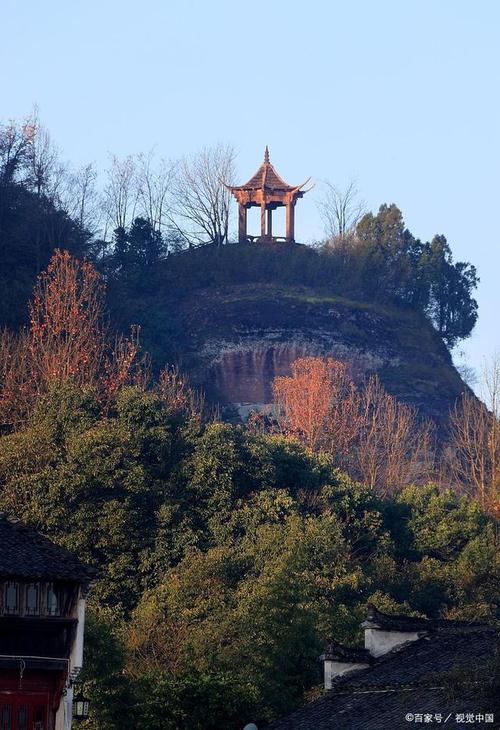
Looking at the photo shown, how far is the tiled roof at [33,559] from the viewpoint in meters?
25.8

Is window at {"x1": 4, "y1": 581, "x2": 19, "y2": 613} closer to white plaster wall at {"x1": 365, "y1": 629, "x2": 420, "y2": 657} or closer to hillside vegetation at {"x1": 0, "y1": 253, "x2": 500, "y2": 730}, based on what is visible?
hillside vegetation at {"x1": 0, "y1": 253, "x2": 500, "y2": 730}

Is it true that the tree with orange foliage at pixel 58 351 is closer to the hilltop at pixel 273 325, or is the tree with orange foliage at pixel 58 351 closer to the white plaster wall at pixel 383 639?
the hilltop at pixel 273 325

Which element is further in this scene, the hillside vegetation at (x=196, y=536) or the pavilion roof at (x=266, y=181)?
the pavilion roof at (x=266, y=181)

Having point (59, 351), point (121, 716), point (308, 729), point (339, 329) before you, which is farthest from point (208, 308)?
point (308, 729)

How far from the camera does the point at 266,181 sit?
76.9 meters

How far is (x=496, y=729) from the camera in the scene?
74.3ft

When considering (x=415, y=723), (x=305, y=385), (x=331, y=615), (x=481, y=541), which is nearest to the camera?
(x=415, y=723)

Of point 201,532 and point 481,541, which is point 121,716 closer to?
point 201,532

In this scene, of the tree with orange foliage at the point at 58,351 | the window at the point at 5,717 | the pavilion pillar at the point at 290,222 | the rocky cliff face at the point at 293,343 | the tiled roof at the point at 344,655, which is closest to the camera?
the window at the point at 5,717

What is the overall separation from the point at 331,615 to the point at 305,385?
2273cm

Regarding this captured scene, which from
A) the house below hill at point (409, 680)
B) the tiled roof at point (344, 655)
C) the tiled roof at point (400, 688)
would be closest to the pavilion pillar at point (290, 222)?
the house below hill at point (409, 680)

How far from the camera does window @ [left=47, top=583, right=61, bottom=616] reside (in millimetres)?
26234

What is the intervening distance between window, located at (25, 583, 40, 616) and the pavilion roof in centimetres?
5044

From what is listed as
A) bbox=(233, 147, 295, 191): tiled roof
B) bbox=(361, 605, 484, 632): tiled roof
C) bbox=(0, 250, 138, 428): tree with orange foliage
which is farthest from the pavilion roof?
bbox=(361, 605, 484, 632): tiled roof
